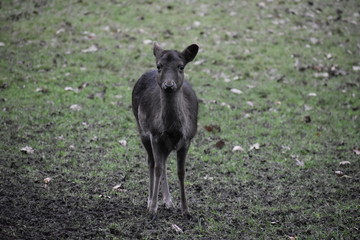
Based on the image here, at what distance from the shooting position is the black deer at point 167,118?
5434 millimetres

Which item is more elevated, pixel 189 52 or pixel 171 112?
pixel 189 52

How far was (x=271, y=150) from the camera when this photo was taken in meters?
8.26

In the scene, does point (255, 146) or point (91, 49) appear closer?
point (255, 146)

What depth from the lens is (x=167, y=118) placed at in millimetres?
5543

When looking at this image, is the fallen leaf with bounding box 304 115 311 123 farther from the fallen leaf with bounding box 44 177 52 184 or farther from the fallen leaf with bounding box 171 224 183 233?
the fallen leaf with bounding box 44 177 52 184

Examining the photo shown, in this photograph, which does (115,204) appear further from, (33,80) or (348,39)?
(348,39)

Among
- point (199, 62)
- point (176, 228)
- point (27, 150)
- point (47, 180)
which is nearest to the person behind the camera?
point (176, 228)

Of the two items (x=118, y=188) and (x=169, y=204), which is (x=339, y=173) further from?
(x=118, y=188)

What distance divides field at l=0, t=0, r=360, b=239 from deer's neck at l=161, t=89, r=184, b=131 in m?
1.21

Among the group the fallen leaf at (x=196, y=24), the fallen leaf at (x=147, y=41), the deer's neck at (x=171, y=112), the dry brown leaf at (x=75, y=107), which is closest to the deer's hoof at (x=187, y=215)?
the deer's neck at (x=171, y=112)

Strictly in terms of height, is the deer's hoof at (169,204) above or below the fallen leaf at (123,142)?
above

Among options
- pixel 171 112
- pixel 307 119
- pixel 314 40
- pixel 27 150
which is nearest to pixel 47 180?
pixel 27 150

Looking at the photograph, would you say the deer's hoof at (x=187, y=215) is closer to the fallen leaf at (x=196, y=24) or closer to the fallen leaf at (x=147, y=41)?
the fallen leaf at (x=147, y=41)

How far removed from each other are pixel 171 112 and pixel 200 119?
3.91 metres
